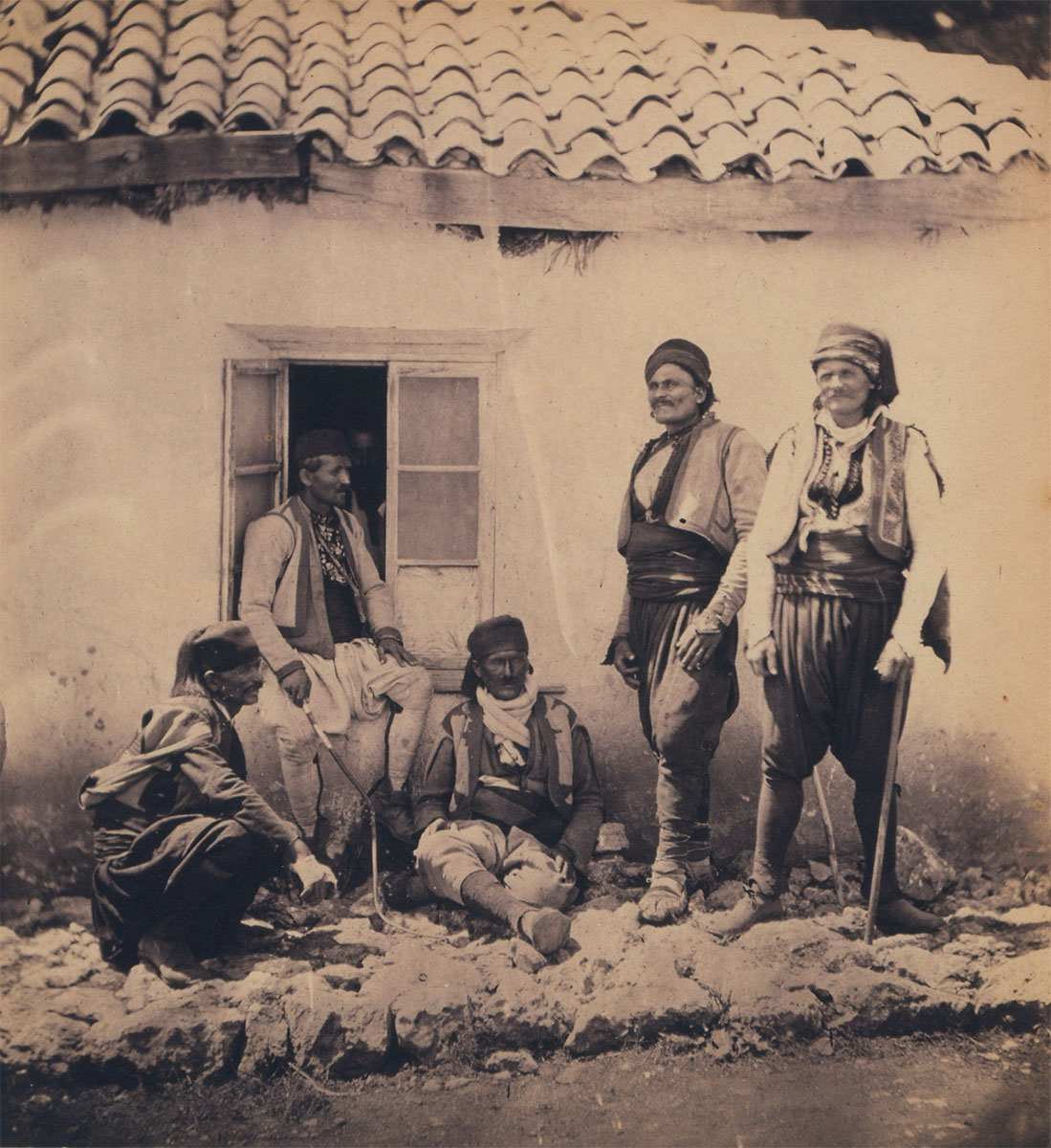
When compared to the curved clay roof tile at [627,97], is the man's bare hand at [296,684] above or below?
below

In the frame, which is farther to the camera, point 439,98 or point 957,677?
point 957,677

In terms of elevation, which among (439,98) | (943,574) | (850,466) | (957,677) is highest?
(439,98)

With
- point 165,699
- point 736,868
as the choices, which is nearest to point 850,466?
point 736,868

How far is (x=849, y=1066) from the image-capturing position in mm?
3510

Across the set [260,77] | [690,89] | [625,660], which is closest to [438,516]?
[625,660]

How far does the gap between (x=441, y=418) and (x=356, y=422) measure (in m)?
0.35

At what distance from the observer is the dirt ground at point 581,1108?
11.0 feet

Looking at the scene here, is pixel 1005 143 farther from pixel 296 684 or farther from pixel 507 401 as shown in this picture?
pixel 296 684

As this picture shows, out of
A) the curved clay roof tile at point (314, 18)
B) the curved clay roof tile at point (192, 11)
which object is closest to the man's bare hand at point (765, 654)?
the curved clay roof tile at point (314, 18)

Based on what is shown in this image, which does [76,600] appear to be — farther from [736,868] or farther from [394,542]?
[736,868]

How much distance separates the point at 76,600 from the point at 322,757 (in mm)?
997

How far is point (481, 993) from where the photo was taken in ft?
11.3

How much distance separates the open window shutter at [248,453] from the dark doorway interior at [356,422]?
0.17 ft

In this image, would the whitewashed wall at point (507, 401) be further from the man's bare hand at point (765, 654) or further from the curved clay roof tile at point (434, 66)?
the curved clay roof tile at point (434, 66)
